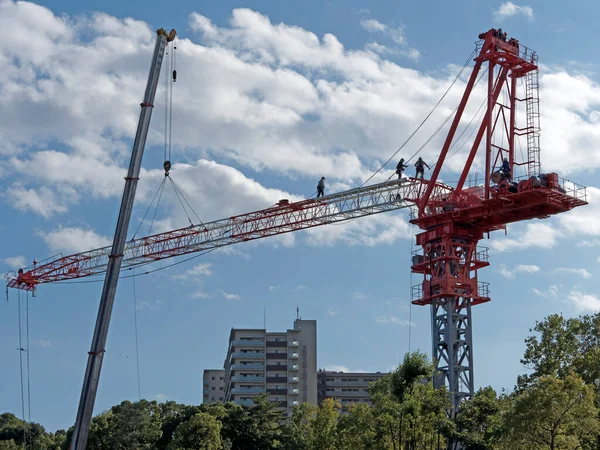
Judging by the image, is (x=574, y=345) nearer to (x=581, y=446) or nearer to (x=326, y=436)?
(x=581, y=446)

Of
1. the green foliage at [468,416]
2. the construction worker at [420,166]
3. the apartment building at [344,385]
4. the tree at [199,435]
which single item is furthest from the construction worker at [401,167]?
the apartment building at [344,385]

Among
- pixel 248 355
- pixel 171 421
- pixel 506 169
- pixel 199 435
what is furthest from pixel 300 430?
pixel 248 355

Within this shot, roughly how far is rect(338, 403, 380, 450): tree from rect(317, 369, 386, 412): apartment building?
11952cm

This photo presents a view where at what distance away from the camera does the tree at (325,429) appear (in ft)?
236

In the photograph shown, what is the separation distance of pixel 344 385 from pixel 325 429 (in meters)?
114

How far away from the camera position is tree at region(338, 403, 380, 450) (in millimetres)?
61312

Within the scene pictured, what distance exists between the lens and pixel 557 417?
47.9 meters

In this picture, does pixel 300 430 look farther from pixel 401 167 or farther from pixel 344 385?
pixel 344 385

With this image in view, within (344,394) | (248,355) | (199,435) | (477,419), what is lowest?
(199,435)

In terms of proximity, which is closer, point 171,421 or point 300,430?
point 300,430

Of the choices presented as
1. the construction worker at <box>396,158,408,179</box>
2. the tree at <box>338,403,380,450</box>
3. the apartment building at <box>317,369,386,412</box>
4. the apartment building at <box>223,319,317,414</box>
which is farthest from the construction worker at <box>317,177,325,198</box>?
the apartment building at <box>317,369,386,412</box>

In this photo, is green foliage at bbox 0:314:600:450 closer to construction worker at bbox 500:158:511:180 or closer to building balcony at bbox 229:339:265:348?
construction worker at bbox 500:158:511:180

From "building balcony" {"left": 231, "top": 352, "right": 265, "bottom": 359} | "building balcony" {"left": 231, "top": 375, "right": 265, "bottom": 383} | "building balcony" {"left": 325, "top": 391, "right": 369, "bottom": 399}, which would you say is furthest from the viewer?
"building balcony" {"left": 325, "top": 391, "right": 369, "bottom": 399}

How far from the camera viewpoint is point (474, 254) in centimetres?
8100
